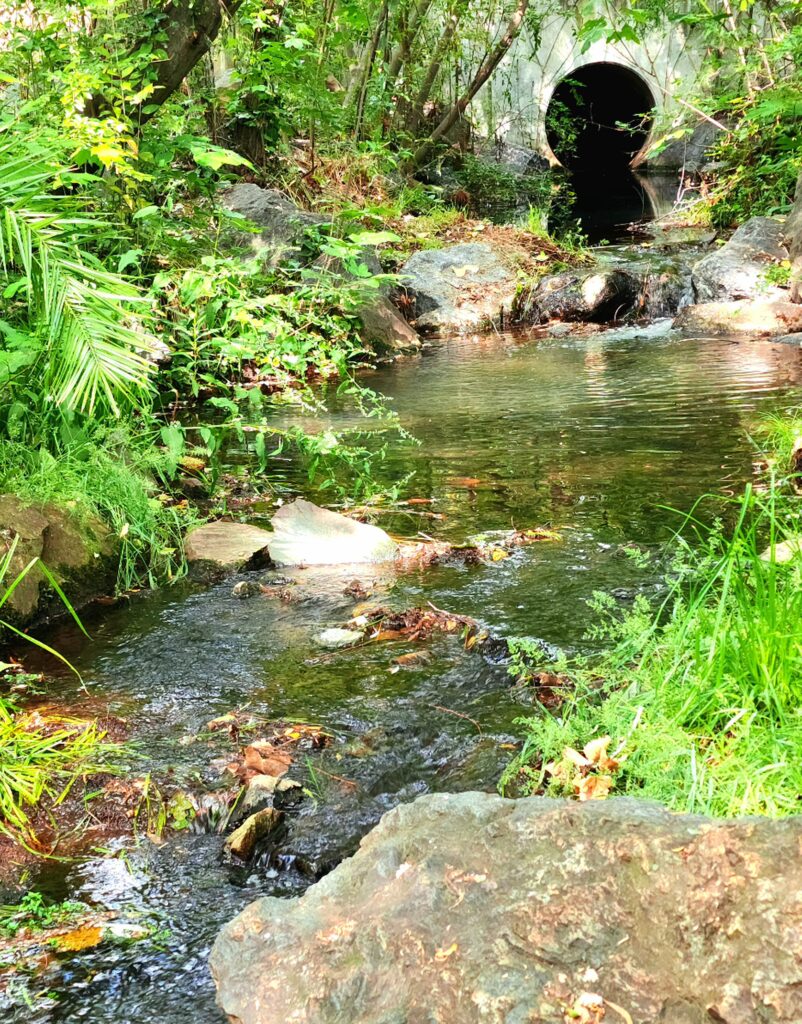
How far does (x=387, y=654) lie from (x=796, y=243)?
30.4 ft

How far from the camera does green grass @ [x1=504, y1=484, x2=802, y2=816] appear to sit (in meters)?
2.13

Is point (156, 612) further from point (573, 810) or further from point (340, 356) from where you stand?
point (573, 810)

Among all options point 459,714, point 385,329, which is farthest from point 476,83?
point 459,714

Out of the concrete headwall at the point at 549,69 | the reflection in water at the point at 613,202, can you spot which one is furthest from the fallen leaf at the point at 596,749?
A: the concrete headwall at the point at 549,69

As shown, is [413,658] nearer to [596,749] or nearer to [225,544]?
[596,749]

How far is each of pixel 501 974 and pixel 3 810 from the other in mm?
1528

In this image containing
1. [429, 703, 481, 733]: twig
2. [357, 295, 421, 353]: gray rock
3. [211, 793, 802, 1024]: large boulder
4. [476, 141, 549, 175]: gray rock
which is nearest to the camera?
[211, 793, 802, 1024]: large boulder

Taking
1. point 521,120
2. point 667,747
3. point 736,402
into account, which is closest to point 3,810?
point 667,747

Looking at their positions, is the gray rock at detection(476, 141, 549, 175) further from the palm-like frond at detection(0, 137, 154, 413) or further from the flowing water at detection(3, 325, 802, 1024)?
the palm-like frond at detection(0, 137, 154, 413)

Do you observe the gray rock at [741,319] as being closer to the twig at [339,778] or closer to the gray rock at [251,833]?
the twig at [339,778]

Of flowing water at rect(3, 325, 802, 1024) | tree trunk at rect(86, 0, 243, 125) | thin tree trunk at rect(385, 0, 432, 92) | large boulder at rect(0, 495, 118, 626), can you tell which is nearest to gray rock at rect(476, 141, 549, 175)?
thin tree trunk at rect(385, 0, 432, 92)

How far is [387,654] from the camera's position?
335 centimetres

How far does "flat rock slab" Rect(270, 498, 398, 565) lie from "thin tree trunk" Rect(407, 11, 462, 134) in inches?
506

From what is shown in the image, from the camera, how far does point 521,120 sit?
21.0 metres
